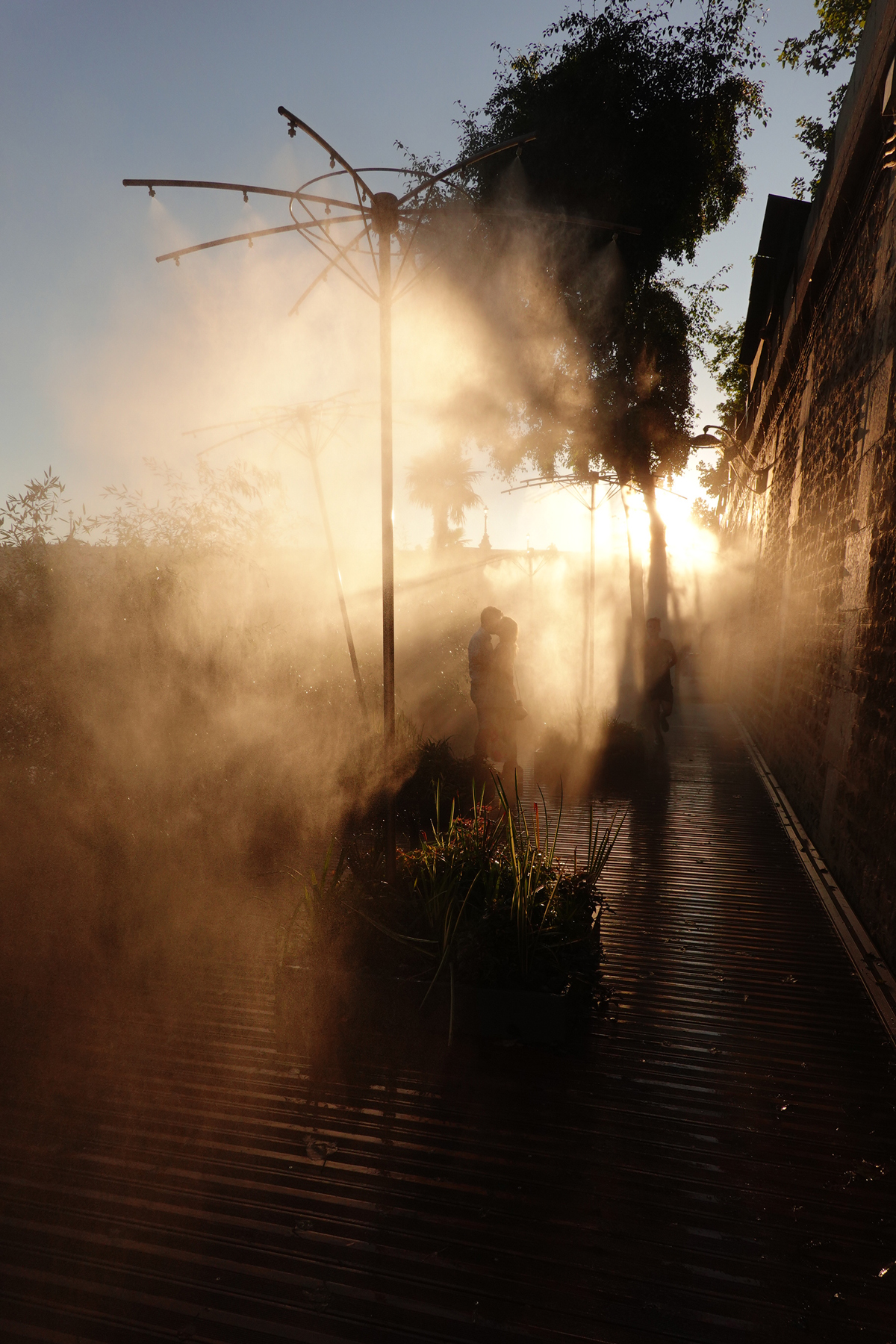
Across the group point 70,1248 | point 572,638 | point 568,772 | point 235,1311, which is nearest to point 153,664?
point 70,1248

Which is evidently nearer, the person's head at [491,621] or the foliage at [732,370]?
the person's head at [491,621]

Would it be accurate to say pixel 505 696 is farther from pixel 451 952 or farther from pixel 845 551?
pixel 451 952

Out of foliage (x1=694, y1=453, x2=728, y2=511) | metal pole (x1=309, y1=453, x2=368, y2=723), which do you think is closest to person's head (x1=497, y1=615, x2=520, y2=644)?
metal pole (x1=309, y1=453, x2=368, y2=723)

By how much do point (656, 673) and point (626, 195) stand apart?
9313 millimetres

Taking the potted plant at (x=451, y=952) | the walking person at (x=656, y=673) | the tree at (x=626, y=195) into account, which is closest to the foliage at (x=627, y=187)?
the tree at (x=626, y=195)

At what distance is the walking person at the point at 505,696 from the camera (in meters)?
7.00

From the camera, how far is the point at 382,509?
397 cm

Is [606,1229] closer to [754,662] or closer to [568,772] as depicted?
[568,772]

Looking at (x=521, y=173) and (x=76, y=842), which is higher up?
(x=521, y=173)

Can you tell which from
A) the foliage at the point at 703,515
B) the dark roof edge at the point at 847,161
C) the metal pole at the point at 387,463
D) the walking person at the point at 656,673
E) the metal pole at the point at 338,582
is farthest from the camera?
the foliage at the point at 703,515

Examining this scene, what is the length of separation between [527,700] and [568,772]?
389 cm

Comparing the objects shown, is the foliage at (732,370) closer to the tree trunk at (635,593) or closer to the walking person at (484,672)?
the tree trunk at (635,593)

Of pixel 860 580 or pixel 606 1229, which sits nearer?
pixel 606 1229

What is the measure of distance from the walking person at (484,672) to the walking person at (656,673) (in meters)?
4.54
